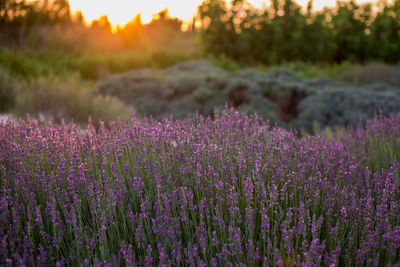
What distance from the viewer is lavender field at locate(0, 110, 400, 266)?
6.47 ft

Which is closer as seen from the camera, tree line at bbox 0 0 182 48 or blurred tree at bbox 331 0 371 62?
blurred tree at bbox 331 0 371 62

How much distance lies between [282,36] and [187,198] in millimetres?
15377

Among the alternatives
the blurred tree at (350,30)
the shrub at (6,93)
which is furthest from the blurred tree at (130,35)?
the shrub at (6,93)

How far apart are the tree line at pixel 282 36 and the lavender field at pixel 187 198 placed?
45.7 feet

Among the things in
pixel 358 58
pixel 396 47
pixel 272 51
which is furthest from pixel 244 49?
pixel 396 47

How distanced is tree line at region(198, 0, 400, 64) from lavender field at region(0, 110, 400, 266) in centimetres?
1392

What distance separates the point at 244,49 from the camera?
16672 millimetres

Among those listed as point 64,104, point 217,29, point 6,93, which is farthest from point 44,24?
point 64,104

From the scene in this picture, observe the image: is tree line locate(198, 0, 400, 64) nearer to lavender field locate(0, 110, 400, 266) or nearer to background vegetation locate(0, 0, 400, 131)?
background vegetation locate(0, 0, 400, 131)

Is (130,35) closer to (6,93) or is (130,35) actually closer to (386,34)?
(386,34)

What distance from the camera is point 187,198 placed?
227 centimetres

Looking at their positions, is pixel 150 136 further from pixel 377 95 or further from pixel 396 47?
pixel 396 47

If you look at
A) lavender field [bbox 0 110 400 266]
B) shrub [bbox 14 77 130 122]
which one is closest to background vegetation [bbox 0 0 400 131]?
shrub [bbox 14 77 130 122]

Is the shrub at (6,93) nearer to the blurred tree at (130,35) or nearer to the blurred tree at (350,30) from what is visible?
the blurred tree at (350,30)
